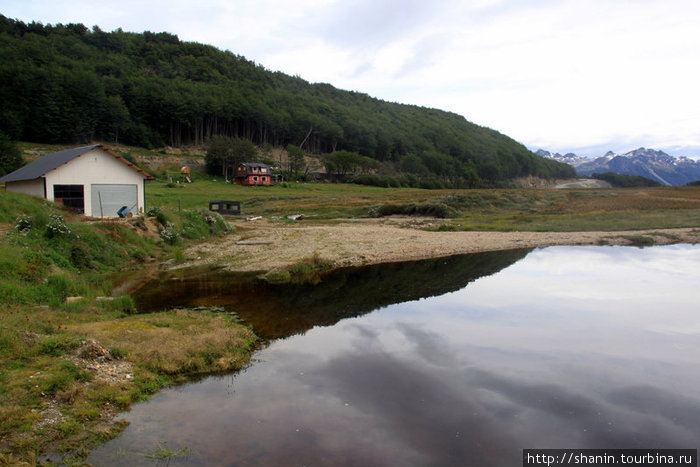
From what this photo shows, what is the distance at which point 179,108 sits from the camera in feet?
365

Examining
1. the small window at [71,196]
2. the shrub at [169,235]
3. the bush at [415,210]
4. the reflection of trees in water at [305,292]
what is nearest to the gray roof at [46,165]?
the small window at [71,196]

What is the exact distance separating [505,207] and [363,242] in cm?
3208

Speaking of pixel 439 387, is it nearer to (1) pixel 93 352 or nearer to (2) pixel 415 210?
(1) pixel 93 352

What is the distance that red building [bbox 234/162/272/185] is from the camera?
277 feet

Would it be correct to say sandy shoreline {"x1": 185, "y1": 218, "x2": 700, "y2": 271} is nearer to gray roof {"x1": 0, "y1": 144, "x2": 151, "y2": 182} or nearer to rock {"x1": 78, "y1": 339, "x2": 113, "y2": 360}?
gray roof {"x1": 0, "y1": 144, "x2": 151, "y2": 182}

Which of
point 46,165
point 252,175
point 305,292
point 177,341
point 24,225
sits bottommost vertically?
point 305,292

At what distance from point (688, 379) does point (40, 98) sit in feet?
368

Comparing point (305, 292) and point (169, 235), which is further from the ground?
point (169, 235)

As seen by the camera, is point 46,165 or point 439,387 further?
point 46,165

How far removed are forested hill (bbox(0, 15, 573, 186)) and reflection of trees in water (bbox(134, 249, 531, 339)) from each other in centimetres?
8638

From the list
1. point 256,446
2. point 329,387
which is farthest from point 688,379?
point 256,446

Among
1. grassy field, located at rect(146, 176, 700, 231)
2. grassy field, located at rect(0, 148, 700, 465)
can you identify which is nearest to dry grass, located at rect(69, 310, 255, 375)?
grassy field, located at rect(0, 148, 700, 465)

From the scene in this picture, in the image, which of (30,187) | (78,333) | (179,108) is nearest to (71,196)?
(30,187)

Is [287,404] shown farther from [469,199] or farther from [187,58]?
[187,58]
